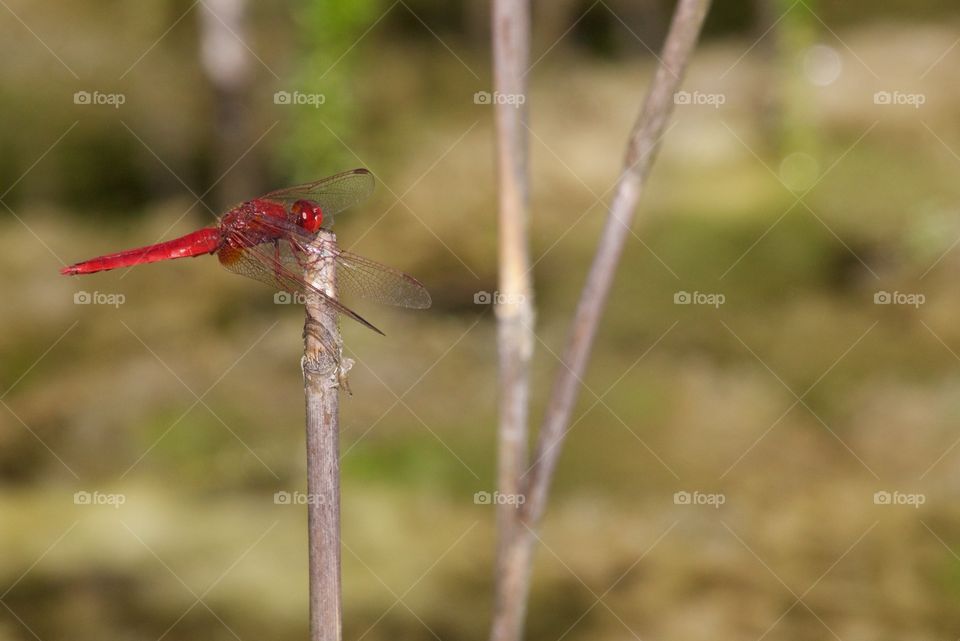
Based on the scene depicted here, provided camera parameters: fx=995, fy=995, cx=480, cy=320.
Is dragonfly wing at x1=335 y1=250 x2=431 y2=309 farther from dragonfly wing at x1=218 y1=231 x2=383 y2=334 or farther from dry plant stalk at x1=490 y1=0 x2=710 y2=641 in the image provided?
dry plant stalk at x1=490 y1=0 x2=710 y2=641

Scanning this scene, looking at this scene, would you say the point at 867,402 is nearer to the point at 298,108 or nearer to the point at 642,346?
the point at 642,346

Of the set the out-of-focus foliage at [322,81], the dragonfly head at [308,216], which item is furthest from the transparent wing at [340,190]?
the out-of-focus foliage at [322,81]

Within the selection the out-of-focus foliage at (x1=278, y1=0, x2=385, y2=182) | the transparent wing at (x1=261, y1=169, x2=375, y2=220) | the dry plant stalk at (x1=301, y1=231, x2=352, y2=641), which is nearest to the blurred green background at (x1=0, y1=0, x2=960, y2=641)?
the out-of-focus foliage at (x1=278, y1=0, x2=385, y2=182)

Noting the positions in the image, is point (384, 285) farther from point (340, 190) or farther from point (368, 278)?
point (340, 190)

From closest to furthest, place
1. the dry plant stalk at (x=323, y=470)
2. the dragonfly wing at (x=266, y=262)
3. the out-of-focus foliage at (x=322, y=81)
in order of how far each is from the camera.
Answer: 1. the dry plant stalk at (x=323, y=470)
2. the dragonfly wing at (x=266, y=262)
3. the out-of-focus foliage at (x=322, y=81)

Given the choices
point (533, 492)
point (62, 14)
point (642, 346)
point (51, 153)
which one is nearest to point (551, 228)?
point (642, 346)

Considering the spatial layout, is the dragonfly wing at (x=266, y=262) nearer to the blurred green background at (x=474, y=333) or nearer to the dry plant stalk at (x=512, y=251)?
the dry plant stalk at (x=512, y=251)
